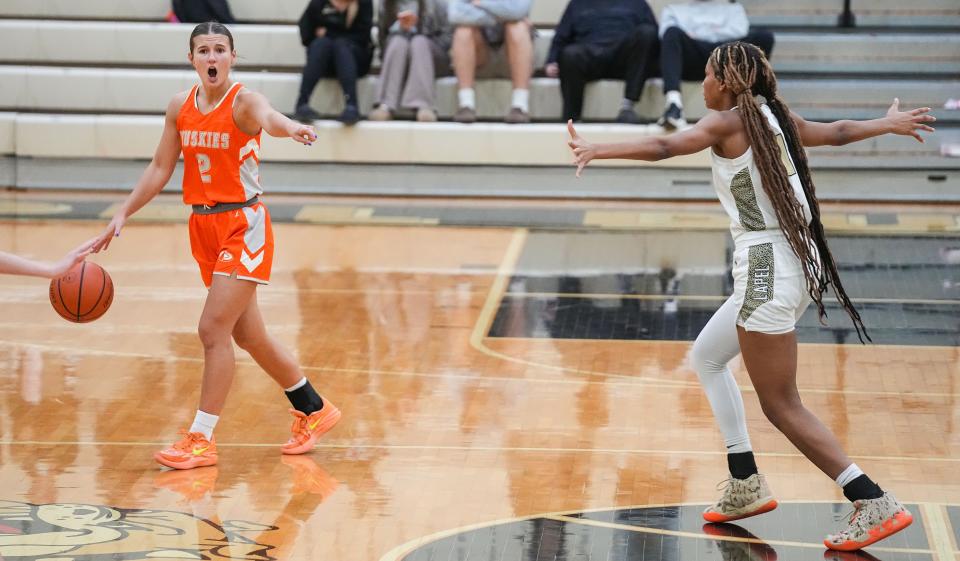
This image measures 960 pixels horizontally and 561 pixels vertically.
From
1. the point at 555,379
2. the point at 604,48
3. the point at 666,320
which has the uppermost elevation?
the point at 604,48

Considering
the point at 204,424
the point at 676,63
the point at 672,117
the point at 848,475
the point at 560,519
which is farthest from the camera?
the point at 676,63

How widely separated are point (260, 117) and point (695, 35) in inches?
316

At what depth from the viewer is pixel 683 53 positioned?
501 inches

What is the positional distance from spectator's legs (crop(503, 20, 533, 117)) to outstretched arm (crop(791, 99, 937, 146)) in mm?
8000

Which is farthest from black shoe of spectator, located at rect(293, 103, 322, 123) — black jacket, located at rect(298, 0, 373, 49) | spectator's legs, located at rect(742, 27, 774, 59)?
spectator's legs, located at rect(742, 27, 774, 59)

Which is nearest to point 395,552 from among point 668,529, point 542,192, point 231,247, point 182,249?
point 668,529

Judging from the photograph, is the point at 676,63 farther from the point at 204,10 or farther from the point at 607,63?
the point at 204,10

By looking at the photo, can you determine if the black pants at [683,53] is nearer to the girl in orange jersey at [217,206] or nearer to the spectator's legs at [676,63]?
the spectator's legs at [676,63]

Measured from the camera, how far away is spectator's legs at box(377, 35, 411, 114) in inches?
510

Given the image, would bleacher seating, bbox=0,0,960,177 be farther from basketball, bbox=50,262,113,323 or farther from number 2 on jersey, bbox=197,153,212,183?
number 2 on jersey, bbox=197,153,212,183

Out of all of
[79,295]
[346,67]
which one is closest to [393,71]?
[346,67]

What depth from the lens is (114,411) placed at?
6410 mm

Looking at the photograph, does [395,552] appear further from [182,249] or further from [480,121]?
[480,121]

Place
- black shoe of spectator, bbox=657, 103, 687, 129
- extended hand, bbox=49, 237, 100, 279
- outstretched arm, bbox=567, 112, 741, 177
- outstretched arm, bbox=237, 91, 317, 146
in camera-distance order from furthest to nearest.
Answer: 1. black shoe of spectator, bbox=657, 103, 687, 129
2. outstretched arm, bbox=237, 91, 317, 146
3. extended hand, bbox=49, 237, 100, 279
4. outstretched arm, bbox=567, 112, 741, 177
